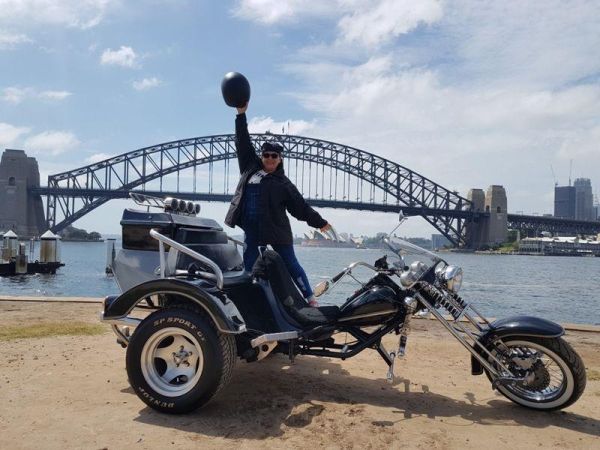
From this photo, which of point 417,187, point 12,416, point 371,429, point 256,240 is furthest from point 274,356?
point 417,187

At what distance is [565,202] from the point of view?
614ft

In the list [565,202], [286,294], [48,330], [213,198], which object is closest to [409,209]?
[213,198]

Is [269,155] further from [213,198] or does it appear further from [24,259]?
[213,198]

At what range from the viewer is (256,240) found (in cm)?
453

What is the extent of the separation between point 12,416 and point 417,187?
9831 centimetres

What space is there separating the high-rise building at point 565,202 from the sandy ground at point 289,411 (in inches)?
7707

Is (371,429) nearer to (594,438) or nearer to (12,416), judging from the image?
(594,438)

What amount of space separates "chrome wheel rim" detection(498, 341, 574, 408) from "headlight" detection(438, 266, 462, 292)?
0.51m

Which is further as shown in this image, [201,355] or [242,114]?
[242,114]

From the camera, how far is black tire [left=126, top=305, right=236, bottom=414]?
3.46 metres

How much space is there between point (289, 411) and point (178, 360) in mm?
789

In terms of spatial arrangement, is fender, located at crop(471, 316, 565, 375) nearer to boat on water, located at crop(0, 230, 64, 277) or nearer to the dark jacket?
the dark jacket

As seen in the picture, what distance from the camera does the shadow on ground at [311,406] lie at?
3.34 meters

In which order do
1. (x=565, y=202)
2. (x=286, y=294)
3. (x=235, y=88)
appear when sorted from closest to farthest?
1. (x=286, y=294)
2. (x=235, y=88)
3. (x=565, y=202)
